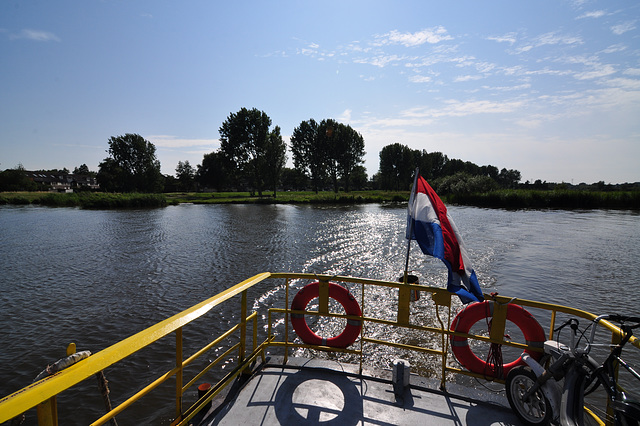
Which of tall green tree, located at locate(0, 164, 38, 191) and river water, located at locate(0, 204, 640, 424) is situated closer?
river water, located at locate(0, 204, 640, 424)

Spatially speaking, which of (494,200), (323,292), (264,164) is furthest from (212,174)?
(323,292)

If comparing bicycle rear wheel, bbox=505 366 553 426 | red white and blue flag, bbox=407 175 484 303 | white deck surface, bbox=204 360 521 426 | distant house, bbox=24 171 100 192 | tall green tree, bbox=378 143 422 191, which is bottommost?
white deck surface, bbox=204 360 521 426

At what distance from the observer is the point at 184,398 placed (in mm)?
5867

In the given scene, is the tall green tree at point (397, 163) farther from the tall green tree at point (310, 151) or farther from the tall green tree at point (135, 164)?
the tall green tree at point (135, 164)

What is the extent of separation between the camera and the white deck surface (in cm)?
337

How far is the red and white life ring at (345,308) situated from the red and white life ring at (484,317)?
48.6 inches

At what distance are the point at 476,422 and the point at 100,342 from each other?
8.30m

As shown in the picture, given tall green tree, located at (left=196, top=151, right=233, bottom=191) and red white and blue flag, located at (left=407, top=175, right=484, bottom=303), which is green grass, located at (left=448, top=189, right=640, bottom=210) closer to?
red white and blue flag, located at (left=407, top=175, right=484, bottom=303)

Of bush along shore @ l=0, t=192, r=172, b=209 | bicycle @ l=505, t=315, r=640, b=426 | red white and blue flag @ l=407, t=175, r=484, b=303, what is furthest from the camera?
bush along shore @ l=0, t=192, r=172, b=209

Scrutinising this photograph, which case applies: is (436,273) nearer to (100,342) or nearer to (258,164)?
(100,342)

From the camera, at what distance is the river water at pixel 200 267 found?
8.85 m

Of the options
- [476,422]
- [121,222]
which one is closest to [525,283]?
[476,422]

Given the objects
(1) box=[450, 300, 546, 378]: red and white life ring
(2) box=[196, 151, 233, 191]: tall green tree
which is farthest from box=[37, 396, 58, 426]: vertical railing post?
(2) box=[196, 151, 233, 191]: tall green tree

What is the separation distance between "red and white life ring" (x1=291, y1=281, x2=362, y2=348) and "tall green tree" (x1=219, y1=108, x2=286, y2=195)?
6052 centimetres
